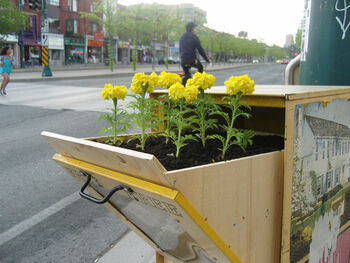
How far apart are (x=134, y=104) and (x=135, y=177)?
2.14 ft

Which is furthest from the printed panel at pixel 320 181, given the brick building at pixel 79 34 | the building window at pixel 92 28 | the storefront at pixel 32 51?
the building window at pixel 92 28

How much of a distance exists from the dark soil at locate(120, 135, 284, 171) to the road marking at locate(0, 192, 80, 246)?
5.52 feet

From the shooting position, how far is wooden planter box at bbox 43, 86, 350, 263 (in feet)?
4.04

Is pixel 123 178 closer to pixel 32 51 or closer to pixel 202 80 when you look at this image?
pixel 202 80

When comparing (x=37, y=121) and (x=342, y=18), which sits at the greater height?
(x=342, y=18)

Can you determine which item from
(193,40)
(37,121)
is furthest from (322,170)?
(193,40)

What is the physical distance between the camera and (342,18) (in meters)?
2.40

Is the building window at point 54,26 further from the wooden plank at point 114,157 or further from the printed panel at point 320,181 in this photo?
the printed panel at point 320,181

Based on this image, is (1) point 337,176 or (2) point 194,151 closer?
(2) point 194,151

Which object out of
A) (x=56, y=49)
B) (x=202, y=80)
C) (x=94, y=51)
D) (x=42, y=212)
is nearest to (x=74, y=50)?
(x=56, y=49)

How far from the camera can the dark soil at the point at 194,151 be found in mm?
1517

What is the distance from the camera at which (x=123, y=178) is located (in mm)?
1365

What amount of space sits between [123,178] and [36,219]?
88.7 inches

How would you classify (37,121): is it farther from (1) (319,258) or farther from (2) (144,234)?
(1) (319,258)
